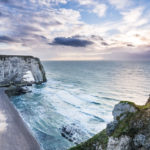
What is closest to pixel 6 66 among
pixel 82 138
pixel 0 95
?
pixel 0 95

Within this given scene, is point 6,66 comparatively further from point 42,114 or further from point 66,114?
point 66,114

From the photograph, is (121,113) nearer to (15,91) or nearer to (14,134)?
(14,134)

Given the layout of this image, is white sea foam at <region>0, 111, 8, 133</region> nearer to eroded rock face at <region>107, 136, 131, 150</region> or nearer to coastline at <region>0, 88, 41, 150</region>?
coastline at <region>0, 88, 41, 150</region>

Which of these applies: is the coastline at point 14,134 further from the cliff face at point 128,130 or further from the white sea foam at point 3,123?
the cliff face at point 128,130

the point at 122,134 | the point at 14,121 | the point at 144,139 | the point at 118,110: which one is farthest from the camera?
the point at 14,121

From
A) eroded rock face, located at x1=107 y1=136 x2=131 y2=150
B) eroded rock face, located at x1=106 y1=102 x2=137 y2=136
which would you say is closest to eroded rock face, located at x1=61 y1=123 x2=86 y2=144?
eroded rock face, located at x1=106 y1=102 x2=137 y2=136

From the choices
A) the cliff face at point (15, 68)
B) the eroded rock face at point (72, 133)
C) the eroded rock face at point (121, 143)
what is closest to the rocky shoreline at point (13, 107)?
the cliff face at point (15, 68)
